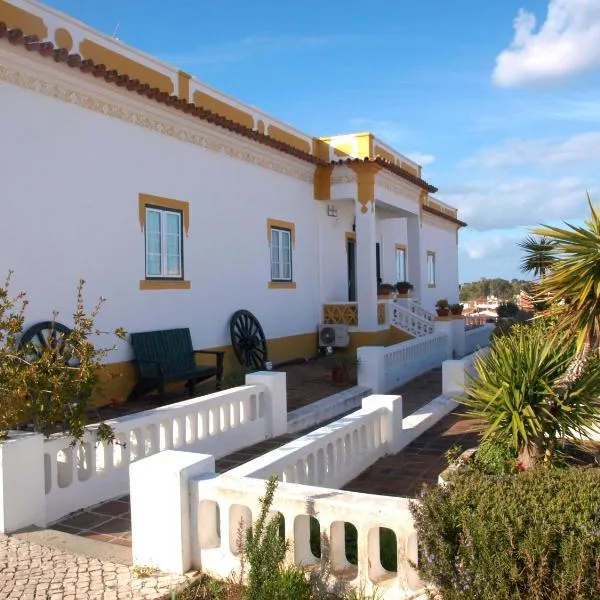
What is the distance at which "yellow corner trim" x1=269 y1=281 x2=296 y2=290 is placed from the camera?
13.2 m

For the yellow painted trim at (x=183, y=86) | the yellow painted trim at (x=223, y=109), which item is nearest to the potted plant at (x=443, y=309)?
the yellow painted trim at (x=223, y=109)

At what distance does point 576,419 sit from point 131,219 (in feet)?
22.0

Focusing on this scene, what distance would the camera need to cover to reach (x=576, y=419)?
507 cm

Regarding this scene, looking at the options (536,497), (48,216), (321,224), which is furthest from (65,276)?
(321,224)

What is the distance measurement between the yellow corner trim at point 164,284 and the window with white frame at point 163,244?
0.08 m

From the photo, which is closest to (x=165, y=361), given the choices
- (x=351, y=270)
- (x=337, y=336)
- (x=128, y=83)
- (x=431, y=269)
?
(x=128, y=83)

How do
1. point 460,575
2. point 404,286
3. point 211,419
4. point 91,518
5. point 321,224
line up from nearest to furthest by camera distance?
1. point 460,575
2. point 91,518
3. point 211,419
4. point 321,224
5. point 404,286

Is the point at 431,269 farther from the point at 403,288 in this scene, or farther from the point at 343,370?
the point at 343,370

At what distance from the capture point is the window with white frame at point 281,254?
13.4m

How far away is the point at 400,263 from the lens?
22109 millimetres

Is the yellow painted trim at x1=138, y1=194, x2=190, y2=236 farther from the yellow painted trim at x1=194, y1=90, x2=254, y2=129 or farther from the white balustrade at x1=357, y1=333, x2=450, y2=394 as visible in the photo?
the white balustrade at x1=357, y1=333, x2=450, y2=394

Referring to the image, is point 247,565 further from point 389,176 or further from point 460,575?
point 389,176

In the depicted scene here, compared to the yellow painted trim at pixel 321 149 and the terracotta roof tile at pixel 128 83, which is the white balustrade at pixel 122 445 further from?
Result: the yellow painted trim at pixel 321 149

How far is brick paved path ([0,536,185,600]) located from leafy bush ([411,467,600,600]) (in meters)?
1.56
